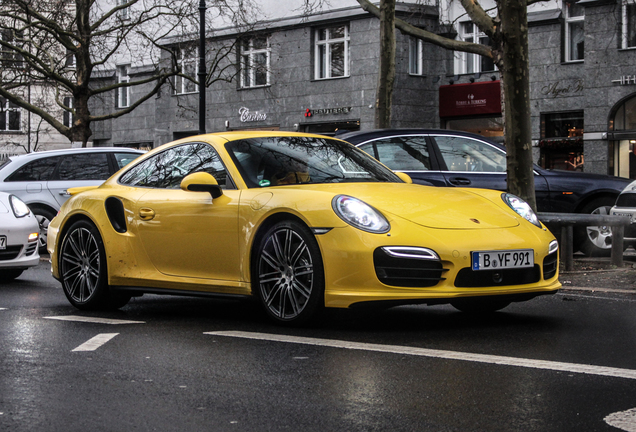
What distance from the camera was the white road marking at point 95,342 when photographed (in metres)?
5.37

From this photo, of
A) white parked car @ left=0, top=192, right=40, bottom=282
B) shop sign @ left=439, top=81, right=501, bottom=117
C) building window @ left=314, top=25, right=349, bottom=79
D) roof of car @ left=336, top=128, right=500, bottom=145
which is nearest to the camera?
white parked car @ left=0, top=192, right=40, bottom=282

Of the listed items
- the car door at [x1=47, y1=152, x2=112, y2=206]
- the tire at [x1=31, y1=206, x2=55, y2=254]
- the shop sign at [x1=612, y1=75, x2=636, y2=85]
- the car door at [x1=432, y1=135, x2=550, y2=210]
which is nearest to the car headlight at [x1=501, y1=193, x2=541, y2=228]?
the car door at [x1=432, y1=135, x2=550, y2=210]

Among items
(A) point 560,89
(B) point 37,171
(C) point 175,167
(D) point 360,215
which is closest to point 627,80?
(A) point 560,89

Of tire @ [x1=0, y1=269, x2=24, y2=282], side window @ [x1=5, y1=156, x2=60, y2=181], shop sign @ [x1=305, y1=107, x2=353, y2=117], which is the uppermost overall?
Result: shop sign @ [x1=305, y1=107, x2=353, y2=117]

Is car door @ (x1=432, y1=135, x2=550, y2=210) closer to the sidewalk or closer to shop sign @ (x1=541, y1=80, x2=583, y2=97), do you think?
the sidewalk

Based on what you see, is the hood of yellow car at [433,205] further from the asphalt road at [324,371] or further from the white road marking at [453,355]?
the white road marking at [453,355]

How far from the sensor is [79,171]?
14703mm

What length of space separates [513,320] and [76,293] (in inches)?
135

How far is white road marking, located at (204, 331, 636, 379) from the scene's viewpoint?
4.50 metres

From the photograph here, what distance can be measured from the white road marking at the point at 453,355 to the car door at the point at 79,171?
929cm

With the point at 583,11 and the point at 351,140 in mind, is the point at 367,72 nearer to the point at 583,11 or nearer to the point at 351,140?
the point at 583,11

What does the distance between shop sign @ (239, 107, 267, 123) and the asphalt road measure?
26.8m

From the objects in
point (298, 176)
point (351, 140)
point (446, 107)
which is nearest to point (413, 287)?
point (298, 176)

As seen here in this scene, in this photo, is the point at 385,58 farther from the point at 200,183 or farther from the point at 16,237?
the point at 200,183
